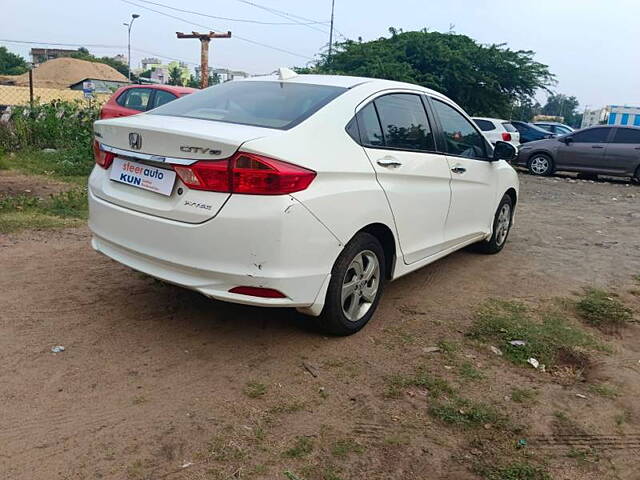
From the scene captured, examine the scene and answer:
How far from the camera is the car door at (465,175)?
469 cm

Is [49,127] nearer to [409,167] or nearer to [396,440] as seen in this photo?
[409,167]

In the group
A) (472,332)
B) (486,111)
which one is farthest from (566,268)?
(486,111)

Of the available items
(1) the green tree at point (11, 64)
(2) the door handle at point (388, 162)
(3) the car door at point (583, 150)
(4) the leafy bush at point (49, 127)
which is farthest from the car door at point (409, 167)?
(1) the green tree at point (11, 64)

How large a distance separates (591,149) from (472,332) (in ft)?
41.8

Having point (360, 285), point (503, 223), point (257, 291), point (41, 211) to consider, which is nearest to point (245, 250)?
point (257, 291)

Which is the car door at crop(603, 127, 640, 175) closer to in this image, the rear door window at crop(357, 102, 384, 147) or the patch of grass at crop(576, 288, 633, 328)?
the patch of grass at crop(576, 288, 633, 328)

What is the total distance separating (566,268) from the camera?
229 inches

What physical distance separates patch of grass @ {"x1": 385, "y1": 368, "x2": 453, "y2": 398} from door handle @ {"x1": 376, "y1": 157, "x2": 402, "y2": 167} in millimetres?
1324

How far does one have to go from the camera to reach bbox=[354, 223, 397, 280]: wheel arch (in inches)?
147

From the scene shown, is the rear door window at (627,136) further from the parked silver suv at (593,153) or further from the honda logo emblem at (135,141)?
the honda logo emblem at (135,141)

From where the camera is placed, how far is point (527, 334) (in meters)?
4.00

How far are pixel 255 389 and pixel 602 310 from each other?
2991 mm

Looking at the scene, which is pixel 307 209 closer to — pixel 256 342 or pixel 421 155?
pixel 256 342

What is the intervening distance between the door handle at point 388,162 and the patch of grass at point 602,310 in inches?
77.6
